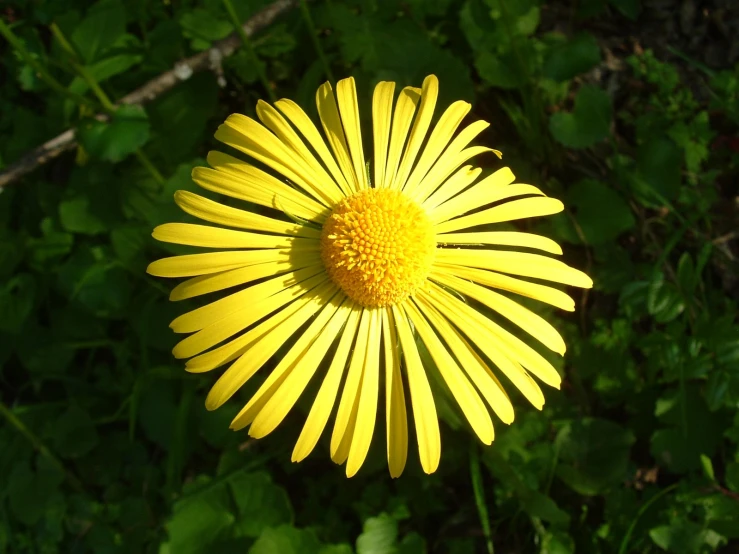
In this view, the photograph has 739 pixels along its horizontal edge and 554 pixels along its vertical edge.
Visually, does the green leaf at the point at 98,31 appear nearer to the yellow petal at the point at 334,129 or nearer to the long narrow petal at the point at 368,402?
the yellow petal at the point at 334,129

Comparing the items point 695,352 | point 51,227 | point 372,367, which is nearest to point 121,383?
point 51,227

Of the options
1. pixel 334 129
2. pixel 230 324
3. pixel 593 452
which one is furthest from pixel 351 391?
pixel 593 452

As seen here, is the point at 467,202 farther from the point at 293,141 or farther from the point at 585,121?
the point at 585,121

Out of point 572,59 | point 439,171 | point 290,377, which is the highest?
point 572,59

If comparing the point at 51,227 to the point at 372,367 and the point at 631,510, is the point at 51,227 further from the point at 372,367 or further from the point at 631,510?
the point at 631,510

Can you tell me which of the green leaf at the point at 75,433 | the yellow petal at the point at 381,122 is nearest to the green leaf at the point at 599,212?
the yellow petal at the point at 381,122

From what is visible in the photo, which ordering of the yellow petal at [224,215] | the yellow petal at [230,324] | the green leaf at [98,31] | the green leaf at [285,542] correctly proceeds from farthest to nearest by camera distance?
1. the green leaf at [98,31]
2. the green leaf at [285,542]
3. the yellow petal at [224,215]
4. the yellow petal at [230,324]
